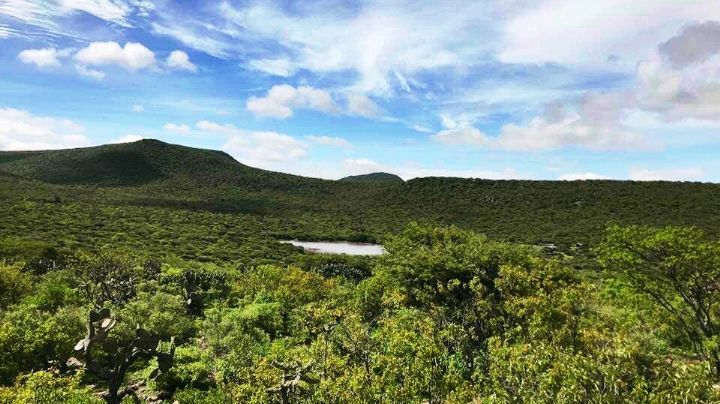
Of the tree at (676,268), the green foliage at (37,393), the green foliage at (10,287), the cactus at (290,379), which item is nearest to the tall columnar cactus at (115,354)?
the green foliage at (37,393)

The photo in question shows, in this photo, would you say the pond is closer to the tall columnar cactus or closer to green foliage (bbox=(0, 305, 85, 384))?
green foliage (bbox=(0, 305, 85, 384))

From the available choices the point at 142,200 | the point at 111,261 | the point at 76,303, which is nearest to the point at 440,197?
the point at 142,200

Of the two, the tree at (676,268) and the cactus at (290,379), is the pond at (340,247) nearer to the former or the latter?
the tree at (676,268)

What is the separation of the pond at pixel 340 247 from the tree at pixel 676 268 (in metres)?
70.3

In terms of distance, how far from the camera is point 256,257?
84.8m

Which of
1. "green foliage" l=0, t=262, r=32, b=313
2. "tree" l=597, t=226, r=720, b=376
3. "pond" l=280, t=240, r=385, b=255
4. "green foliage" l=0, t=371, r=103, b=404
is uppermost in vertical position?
"tree" l=597, t=226, r=720, b=376

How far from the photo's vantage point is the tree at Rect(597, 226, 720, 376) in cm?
2528

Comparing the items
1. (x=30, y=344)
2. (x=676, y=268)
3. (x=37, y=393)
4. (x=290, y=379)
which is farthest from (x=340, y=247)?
(x=37, y=393)

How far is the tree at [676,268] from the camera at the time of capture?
82.9 feet

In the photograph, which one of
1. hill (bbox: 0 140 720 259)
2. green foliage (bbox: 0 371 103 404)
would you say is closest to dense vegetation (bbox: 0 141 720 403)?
green foliage (bbox: 0 371 103 404)

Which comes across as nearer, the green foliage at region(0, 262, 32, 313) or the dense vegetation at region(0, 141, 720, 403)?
the dense vegetation at region(0, 141, 720, 403)

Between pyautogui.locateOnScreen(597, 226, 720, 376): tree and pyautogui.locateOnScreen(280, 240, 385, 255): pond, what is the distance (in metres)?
70.3

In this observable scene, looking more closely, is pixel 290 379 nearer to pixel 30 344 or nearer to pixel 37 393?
pixel 37 393

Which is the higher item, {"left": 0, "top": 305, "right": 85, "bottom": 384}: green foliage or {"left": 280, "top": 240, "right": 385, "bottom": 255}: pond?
{"left": 0, "top": 305, "right": 85, "bottom": 384}: green foliage
